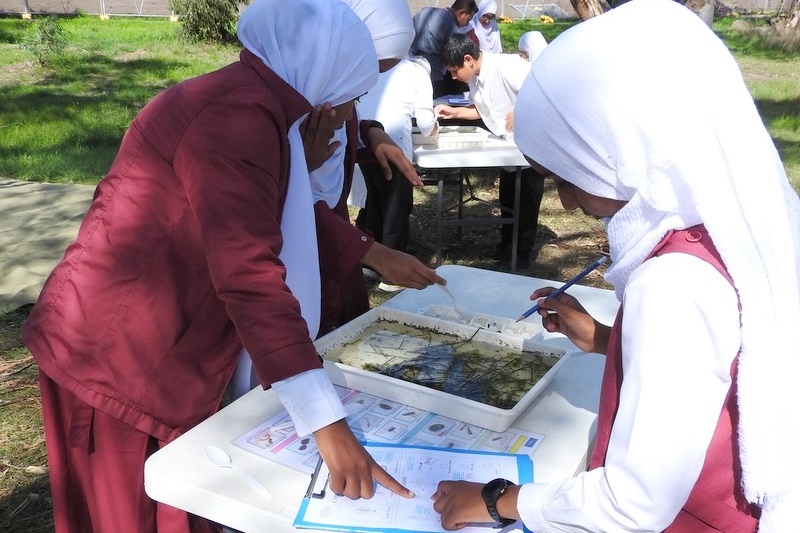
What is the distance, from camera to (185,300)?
1287 mm

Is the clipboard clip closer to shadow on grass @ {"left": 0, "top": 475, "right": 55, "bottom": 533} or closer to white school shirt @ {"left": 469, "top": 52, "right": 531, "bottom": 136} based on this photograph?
shadow on grass @ {"left": 0, "top": 475, "right": 55, "bottom": 533}

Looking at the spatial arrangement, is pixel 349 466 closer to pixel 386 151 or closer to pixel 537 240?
pixel 386 151

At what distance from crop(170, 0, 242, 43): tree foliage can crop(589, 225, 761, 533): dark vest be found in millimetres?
11339

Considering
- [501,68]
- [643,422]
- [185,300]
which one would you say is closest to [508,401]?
[643,422]

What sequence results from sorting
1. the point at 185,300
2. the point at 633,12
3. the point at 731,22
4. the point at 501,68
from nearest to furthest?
the point at 633,12 < the point at 185,300 < the point at 501,68 < the point at 731,22

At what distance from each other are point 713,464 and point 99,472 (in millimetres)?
1077

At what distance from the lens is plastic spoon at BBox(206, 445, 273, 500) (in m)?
1.10

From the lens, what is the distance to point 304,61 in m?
1.33

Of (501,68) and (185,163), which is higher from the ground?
(185,163)

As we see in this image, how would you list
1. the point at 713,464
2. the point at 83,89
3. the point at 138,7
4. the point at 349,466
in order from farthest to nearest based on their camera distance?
the point at 138,7, the point at 83,89, the point at 349,466, the point at 713,464

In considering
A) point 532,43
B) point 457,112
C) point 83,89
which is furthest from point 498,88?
point 83,89

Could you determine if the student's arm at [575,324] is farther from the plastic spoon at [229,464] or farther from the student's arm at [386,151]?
the student's arm at [386,151]

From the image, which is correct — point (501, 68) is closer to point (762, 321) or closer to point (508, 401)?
point (508, 401)

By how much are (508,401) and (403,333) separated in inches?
14.3
